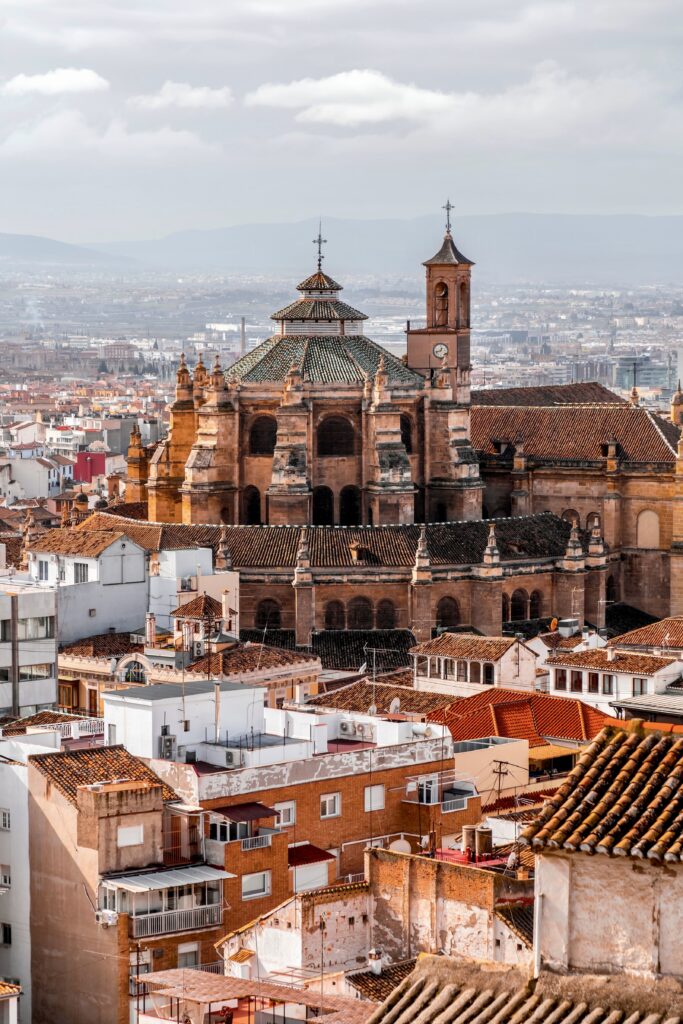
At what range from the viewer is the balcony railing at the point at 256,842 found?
35594 mm

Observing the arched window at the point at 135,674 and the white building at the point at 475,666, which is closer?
the arched window at the point at 135,674

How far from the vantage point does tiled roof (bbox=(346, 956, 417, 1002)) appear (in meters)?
28.7

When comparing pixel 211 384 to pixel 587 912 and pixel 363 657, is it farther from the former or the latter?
pixel 587 912

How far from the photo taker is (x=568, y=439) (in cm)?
8112

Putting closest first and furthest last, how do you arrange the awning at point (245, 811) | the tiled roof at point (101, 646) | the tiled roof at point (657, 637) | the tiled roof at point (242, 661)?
the awning at point (245, 811) → the tiled roof at point (242, 661) → the tiled roof at point (101, 646) → the tiled roof at point (657, 637)

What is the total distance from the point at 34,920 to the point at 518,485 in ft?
153

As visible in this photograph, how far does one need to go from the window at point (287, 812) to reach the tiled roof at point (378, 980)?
7756 mm

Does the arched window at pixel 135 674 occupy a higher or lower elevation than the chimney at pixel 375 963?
higher

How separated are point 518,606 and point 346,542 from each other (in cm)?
555

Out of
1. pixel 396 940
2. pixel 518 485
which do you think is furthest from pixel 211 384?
pixel 396 940

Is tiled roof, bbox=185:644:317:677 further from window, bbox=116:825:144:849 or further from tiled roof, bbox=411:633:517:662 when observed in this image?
window, bbox=116:825:144:849

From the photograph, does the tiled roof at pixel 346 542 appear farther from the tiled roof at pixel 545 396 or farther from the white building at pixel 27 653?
the tiled roof at pixel 545 396

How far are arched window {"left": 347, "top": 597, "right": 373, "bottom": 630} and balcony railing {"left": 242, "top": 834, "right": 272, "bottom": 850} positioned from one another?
33.0 meters

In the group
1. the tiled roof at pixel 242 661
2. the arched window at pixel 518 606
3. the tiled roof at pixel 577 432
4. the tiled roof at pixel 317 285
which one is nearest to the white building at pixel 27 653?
the tiled roof at pixel 242 661
